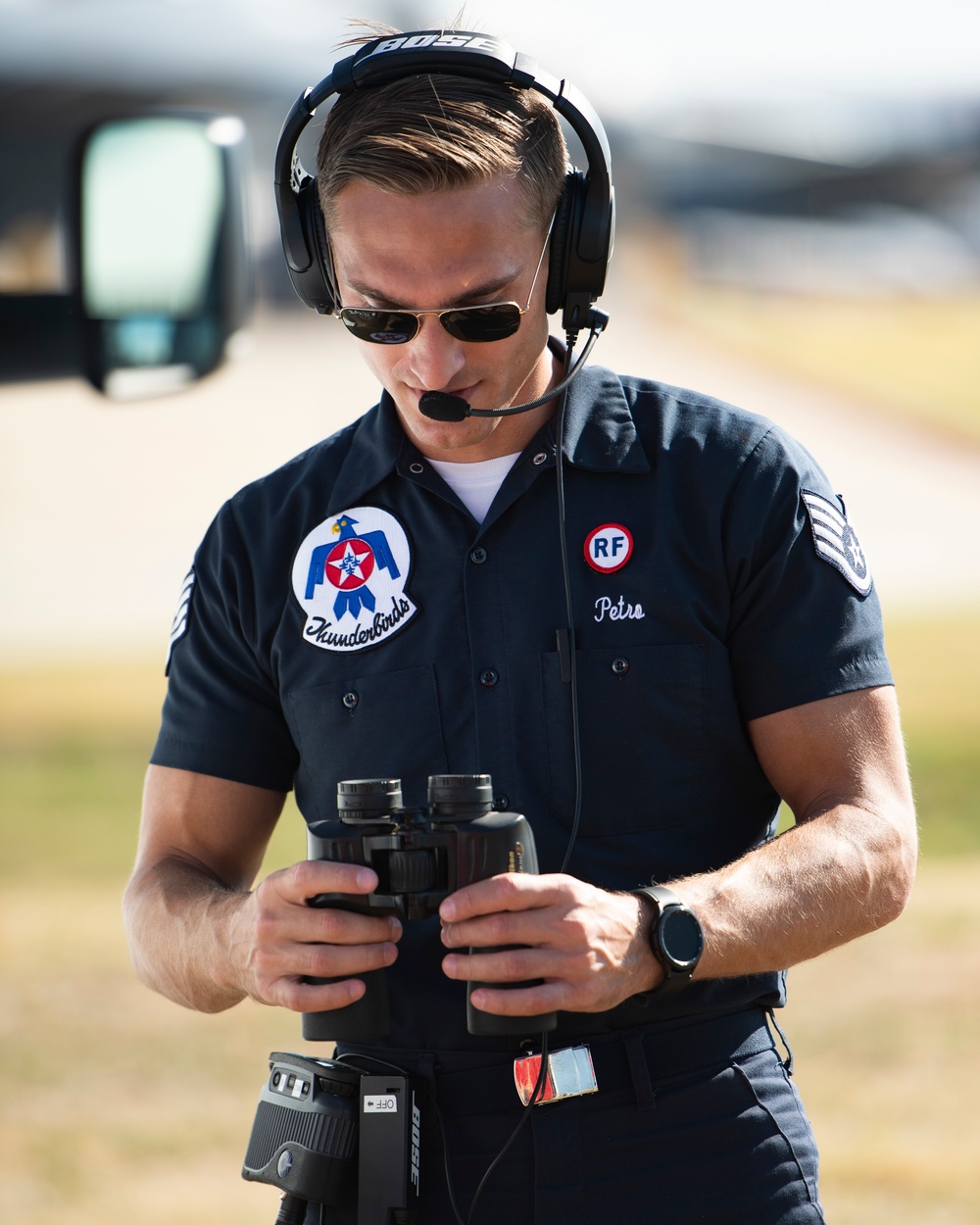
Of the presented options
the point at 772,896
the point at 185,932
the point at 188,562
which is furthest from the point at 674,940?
the point at 188,562

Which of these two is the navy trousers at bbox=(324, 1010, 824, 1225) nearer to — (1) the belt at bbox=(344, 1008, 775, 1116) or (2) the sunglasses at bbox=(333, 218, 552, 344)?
(1) the belt at bbox=(344, 1008, 775, 1116)

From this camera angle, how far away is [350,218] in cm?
181

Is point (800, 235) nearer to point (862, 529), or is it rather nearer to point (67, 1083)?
point (862, 529)

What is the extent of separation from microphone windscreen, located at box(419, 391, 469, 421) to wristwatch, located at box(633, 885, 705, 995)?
0.62 meters

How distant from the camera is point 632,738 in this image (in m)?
1.76

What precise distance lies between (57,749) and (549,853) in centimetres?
875

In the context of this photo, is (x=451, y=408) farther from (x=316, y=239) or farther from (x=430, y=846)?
(x=430, y=846)

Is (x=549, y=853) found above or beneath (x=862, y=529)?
beneath

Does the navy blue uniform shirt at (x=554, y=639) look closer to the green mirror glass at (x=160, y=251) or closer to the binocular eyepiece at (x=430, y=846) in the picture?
the binocular eyepiece at (x=430, y=846)

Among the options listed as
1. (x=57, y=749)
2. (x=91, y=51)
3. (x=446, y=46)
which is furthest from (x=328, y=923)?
(x=91, y=51)

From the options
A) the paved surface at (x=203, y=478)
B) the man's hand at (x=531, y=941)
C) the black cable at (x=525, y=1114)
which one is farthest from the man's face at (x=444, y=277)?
the paved surface at (x=203, y=478)

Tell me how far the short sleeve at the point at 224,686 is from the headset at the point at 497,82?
39 centimetres

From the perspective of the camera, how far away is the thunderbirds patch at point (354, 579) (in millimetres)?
1866

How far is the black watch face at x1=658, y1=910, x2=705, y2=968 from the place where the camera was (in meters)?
1.52
